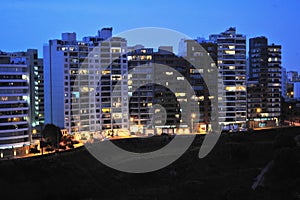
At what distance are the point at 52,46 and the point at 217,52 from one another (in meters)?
16.4

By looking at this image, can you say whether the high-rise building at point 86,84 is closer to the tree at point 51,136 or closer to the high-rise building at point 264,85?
the tree at point 51,136

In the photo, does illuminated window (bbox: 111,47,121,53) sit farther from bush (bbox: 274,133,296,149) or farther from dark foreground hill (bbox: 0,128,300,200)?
bush (bbox: 274,133,296,149)

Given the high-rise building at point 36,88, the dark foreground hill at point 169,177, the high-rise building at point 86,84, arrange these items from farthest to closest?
the high-rise building at point 36,88 < the high-rise building at point 86,84 < the dark foreground hill at point 169,177

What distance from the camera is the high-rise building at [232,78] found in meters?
38.5

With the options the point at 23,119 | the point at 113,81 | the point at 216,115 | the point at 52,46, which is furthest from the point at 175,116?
the point at 23,119

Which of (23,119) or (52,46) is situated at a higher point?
(52,46)

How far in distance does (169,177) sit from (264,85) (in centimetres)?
2468

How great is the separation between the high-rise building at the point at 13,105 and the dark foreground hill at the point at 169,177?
308 centimetres

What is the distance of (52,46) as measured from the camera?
33625 millimetres

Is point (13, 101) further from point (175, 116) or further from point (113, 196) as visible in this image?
point (175, 116)

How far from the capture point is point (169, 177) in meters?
21.6

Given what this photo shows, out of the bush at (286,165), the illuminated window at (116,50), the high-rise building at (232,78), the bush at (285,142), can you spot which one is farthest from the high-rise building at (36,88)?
the bush at (286,165)

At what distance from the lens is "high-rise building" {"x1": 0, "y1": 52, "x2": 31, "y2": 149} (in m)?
24.9

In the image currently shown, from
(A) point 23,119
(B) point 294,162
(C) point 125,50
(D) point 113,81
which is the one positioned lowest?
(B) point 294,162
